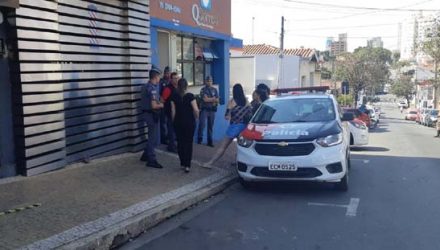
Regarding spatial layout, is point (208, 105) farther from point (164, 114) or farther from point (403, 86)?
point (403, 86)

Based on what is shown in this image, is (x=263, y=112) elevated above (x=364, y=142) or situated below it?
above

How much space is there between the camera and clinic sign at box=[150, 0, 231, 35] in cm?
1206

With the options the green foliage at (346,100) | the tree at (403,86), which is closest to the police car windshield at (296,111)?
the green foliage at (346,100)

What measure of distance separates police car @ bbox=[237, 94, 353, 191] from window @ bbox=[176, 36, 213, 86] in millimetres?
6187

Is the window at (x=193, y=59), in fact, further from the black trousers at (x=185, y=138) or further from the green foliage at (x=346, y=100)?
the green foliage at (x=346, y=100)

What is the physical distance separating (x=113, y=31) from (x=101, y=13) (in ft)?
1.68

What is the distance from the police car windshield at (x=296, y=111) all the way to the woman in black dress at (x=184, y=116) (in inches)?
45.0

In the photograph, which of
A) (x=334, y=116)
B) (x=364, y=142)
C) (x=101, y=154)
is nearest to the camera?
(x=334, y=116)

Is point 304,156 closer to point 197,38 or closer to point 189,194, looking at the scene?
point 189,194

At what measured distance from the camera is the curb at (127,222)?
194 inches

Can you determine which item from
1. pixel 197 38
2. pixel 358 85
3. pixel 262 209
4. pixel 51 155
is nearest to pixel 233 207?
pixel 262 209

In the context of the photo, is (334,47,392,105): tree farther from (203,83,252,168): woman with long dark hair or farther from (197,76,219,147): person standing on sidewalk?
(203,83,252,168): woman with long dark hair

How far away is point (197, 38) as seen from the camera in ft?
50.5

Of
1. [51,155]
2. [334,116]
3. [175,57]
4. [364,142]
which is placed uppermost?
[175,57]
